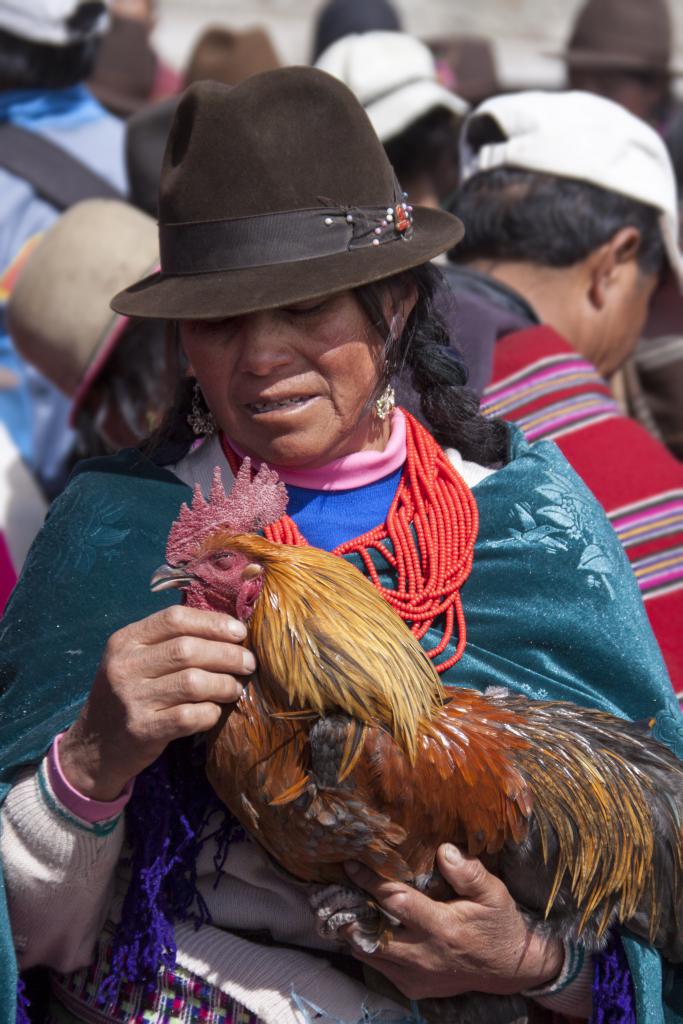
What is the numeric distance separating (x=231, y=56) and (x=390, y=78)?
1.94 metres

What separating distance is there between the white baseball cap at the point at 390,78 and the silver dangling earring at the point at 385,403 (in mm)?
3108

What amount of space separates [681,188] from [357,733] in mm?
6212

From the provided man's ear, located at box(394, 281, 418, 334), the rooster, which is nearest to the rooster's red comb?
the rooster

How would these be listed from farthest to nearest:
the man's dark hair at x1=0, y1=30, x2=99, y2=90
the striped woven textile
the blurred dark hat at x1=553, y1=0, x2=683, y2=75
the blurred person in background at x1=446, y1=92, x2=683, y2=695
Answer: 1. the blurred dark hat at x1=553, y1=0, x2=683, y2=75
2. the man's dark hair at x1=0, y1=30, x2=99, y2=90
3. the blurred person in background at x1=446, y1=92, x2=683, y2=695
4. the striped woven textile

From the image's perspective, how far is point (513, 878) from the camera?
246 centimetres

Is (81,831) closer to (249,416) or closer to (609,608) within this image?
(249,416)

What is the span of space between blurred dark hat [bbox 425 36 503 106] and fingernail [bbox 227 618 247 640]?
6572mm

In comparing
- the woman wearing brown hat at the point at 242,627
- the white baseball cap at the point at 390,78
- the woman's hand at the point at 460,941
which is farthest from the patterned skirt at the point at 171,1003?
the white baseball cap at the point at 390,78

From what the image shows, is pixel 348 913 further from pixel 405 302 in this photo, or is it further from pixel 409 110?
pixel 409 110

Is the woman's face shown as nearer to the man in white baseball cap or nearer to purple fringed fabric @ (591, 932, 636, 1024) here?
purple fringed fabric @ (591, 932, 636, 1024)

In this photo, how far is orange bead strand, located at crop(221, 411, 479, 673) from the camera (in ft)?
8.58

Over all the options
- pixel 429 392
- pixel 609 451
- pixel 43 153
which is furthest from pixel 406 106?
pixel 429 392

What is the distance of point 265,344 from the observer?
8.05ft

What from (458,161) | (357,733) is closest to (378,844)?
(357,733)
